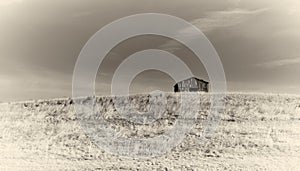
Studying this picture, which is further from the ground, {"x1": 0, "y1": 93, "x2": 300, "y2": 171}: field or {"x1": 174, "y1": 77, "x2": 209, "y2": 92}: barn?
{"x1": 174, "y1": 77, "x2": 209, "y2": 92}: barn

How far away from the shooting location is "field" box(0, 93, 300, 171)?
2720 cm

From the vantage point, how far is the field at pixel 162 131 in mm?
27203

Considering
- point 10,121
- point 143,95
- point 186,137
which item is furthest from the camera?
point 143,95

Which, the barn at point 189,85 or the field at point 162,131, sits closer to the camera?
the field at point 162,131

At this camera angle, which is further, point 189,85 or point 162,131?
point 189,85

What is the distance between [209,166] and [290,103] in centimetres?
1742

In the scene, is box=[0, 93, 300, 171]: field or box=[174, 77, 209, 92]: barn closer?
box=[0, 93, 300, 171]: field

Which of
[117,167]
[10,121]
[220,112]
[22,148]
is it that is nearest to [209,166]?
[117,167]

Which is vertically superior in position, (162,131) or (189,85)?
(189,85)

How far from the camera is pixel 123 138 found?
32.9m

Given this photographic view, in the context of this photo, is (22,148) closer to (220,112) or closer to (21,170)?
(21,170)

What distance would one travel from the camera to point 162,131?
111 ft

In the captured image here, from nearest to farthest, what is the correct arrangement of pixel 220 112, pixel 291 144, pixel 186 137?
pixel 291 144, pixel 186 137, pixel 220 112

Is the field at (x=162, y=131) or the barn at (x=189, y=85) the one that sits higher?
the barn at (x=189, y=85)
